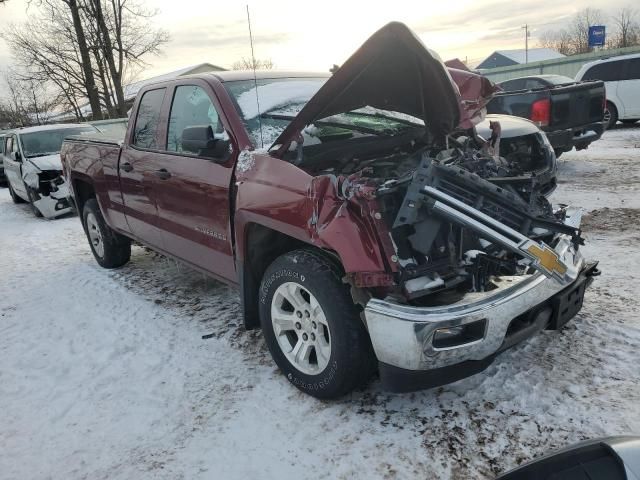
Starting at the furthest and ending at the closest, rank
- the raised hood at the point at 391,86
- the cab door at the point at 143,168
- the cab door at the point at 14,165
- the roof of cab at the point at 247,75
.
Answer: the cab door at the point at 14,165, the cab door at the point at 143,168, the roof of cab at the point at 247,75, the raised hood at the point at 391,86

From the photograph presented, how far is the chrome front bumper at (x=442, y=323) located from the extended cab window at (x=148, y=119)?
8.85 ft

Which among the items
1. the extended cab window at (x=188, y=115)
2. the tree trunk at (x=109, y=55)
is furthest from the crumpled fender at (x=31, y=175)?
the tree trunk at (x=109, y=55)

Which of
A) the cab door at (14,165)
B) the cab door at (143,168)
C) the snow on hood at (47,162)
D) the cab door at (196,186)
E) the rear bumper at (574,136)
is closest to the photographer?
the cab door at (196,186)

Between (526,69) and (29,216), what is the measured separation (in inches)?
757

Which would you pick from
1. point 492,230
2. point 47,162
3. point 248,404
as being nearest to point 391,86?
point 492,230

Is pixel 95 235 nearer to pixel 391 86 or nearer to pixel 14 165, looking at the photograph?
pixel 391 86

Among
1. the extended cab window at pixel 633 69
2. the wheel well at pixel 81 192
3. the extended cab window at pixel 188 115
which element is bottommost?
the wheel well at pixel 81 192

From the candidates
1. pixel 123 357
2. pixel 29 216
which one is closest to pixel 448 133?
pixel 123 357

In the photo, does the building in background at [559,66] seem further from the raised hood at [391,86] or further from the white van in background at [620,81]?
the raised hood at [391,86]

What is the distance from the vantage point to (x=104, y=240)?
571 cm

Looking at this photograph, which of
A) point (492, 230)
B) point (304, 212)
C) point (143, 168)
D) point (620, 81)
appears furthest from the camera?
point (620, 81)

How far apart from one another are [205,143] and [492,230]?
1.83 metres

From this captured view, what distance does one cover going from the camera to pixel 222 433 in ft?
9.04

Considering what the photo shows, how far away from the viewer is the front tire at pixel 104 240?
5.68m
